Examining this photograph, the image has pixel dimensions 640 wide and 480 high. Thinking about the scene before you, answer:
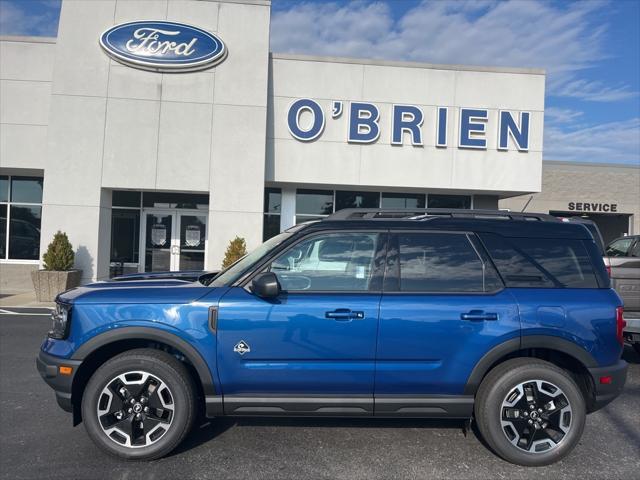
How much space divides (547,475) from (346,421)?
165 cm

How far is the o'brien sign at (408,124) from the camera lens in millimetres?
13242

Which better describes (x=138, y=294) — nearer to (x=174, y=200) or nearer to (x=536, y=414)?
(x=536, y=414)

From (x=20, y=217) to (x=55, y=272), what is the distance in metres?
3.77

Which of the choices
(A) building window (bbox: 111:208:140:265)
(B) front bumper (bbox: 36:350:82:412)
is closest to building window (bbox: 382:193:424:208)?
(A) building window (bbox: 111:208:140:265)

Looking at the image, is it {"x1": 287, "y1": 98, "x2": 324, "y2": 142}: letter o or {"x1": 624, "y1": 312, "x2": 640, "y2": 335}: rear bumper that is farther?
{"x1": 287, "y1": 98, "x2": 324, "y2": 142}: letter o

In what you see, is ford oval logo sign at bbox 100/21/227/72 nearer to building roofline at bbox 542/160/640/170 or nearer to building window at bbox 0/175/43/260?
building window at bbox 0/175/43/260

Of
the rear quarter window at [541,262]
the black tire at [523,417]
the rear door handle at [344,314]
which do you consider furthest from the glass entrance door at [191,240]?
the black tire at [523,417]

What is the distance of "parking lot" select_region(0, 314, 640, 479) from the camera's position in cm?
332

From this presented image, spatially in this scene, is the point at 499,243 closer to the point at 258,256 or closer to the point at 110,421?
the point at 258,256

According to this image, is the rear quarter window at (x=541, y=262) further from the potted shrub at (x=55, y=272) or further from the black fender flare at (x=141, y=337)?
the potted shrub at (x=55, y=272)

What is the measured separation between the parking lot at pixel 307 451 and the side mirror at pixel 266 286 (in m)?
1.28

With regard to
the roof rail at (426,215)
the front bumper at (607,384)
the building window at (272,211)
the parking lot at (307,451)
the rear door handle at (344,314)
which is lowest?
the parking lot at (307,451)

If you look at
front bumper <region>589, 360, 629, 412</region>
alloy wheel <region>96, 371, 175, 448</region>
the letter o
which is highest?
the letter o

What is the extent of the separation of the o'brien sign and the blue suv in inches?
403
